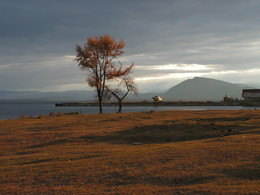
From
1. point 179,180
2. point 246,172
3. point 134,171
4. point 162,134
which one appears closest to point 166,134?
point 162,134

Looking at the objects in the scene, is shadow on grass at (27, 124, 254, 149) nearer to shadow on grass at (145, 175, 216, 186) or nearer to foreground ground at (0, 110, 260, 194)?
foreground ground at (0, 110, 260, 194)

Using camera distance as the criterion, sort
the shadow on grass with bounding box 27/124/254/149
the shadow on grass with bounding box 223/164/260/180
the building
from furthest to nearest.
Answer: the building → the shadow on grass with bounding box 27/124/254/149 → the shadow on grass with bounding box 223/164/260/180

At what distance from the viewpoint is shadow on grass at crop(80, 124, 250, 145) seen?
18.2 meters

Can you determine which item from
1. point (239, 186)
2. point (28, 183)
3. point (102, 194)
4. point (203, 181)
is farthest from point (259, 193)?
point (28, 183)

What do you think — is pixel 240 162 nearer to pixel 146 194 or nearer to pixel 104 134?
pixel 146 194

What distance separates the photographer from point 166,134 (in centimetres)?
1944

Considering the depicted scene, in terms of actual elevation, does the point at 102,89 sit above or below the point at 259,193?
above

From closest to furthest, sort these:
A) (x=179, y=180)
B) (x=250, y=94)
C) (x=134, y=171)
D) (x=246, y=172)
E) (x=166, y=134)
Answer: (x=179, y=180)
(x=246, y=172)
(x=134, y=171)
(x=166, y=134)
(x=250, y=94)

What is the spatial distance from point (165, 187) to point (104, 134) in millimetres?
12576

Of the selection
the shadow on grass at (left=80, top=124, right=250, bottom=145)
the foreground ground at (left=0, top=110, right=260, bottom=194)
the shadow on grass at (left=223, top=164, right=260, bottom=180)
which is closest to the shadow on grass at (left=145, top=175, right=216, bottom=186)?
the foreground ground at (left=0, top=110, right=260, bottom=194)

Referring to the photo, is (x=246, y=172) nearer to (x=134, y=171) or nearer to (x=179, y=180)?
(x=179, y=180)

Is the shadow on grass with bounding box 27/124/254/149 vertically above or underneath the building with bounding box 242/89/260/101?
underneath

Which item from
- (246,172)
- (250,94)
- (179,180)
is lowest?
(179,180)

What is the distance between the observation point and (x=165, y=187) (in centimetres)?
823
